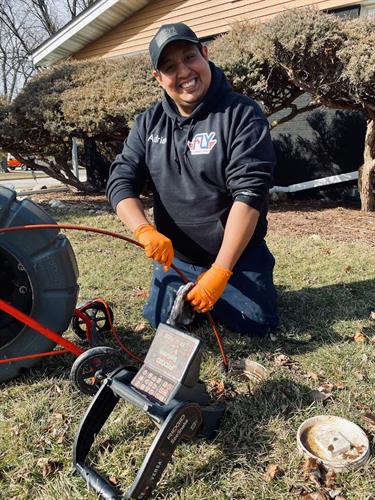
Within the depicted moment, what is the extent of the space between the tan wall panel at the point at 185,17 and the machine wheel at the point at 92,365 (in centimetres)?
743

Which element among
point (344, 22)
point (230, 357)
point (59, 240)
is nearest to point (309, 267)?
point (230, 357)

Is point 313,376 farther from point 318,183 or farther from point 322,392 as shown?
point 318,183

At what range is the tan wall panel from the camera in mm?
8572

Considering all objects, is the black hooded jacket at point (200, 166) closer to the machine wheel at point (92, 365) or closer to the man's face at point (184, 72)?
the man's face at point (184, 72)

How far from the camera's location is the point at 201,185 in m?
2.70

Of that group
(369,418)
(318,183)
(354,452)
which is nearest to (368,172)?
(318,183)

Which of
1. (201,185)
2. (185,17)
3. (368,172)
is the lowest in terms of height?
(368,172)

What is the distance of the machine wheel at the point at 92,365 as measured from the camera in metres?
2.08

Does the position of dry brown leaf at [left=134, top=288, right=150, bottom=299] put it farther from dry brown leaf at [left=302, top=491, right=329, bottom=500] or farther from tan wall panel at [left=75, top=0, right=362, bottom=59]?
tan wall panel at [left=75, top=0, right=362, bottom=59]

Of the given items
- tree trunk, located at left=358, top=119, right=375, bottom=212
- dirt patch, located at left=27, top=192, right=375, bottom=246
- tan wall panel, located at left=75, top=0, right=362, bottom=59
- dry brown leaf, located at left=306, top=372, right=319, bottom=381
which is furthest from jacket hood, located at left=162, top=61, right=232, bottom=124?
tan wall panel, located at left=75, top=0, right=362, bottom=59

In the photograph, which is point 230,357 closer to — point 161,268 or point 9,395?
point 161,268

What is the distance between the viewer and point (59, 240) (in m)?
2.39

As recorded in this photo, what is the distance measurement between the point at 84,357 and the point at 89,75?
23.9ft

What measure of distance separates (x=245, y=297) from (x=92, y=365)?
114 cm
